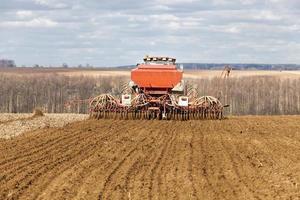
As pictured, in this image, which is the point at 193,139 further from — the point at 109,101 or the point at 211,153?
the point at 109,101

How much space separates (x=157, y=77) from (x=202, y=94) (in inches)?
1700

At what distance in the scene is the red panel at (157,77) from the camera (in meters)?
30.9

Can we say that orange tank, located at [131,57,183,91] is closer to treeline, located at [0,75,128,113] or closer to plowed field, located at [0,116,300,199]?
plowed field, located at [0,116,300,199]

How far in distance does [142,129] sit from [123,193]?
42.5ft

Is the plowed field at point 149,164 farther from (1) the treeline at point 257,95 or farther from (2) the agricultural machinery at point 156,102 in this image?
(1) the treeline at point 257,95

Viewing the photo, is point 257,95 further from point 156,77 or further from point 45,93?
point 156,77

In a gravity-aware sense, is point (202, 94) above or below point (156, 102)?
below

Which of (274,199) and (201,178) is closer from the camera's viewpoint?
(274,199)

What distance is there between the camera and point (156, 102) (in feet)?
98.4

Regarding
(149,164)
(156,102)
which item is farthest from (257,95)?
(149,164)

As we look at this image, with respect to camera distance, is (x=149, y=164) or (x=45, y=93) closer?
(x=149, y=164)

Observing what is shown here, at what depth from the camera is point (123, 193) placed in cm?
1092

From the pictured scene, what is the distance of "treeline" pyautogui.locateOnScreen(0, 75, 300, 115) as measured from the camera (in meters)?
72.6

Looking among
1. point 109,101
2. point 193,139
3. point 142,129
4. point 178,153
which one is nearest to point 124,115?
point 109,101
